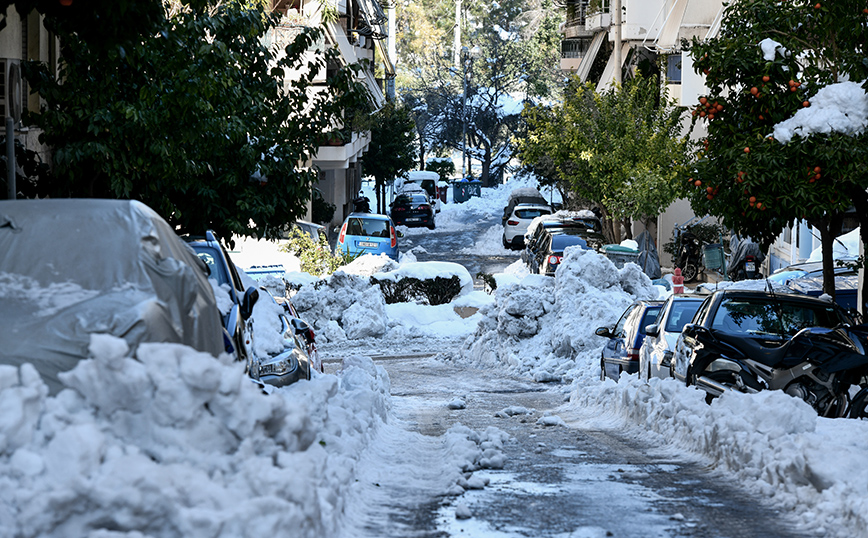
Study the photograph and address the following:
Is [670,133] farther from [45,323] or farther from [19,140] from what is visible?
[45,323]

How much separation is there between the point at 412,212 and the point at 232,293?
41639mm

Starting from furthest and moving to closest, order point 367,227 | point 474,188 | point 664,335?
point 474,188
point 367,227
point 664,335

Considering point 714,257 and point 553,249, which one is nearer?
point 553,249

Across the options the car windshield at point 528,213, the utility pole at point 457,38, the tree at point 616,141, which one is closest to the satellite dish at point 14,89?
the tree at point 616,141

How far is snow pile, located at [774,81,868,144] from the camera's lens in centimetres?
1118

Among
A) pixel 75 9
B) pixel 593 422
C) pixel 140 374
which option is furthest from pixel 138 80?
pixel 140 374

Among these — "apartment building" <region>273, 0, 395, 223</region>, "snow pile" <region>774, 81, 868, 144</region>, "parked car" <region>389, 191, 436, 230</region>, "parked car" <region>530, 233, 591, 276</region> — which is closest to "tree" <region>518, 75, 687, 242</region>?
"parked car" <region>530, 233, 591, 276</region>

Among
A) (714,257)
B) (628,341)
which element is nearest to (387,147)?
(714,257)

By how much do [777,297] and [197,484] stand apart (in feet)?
27.8

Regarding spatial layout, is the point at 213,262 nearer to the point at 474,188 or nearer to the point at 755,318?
the point at 755,318

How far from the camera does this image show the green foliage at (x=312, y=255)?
86.1 feet

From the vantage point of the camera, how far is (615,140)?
3388 cm

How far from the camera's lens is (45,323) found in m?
5.02

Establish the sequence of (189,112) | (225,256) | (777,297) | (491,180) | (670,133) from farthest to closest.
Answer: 1. (491,180)
2. (670,133)
3. (189,112)
4. (777,297)
5. (225,256)
